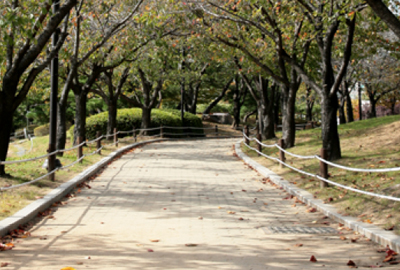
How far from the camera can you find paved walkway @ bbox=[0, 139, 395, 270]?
20.4 ft

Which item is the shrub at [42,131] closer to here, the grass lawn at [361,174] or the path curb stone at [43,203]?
the grass lawn at [361,174]

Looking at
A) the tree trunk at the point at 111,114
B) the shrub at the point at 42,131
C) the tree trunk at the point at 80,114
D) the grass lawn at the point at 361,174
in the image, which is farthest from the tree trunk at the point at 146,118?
the shrub at the point at 42,131

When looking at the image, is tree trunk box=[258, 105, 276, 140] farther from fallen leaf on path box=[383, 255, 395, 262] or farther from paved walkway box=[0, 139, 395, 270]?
fallen leaf on path box=[383, 255, 395, 262]

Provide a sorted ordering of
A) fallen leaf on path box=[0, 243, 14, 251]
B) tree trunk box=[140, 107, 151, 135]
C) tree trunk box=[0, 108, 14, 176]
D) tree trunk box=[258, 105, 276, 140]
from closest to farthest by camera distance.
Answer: fallen leaf on path box=[0, 243, 14, 251]
tree trunk box=[0, 108, 14, 176]
tree trunk box=[258, 105, 276, 140]
tree trunk box=[140, 107, 151, 135]

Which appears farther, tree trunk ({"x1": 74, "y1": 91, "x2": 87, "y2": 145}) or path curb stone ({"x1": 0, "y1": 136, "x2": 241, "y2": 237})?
tree trunk ({"x1": 74, "y1": 91, "x2": 87, "y2": 145})

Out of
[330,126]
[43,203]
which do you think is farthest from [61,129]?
Answer: [330,126]

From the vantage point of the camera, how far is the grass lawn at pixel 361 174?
867 cm

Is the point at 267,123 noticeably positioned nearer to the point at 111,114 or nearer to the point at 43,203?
the point at 111,114

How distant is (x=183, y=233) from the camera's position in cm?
788

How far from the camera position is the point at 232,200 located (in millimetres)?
11305

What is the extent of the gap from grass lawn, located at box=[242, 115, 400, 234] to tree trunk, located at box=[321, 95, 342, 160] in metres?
0.39

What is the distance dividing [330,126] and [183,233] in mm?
8472

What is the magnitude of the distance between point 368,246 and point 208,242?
2318 millimetres

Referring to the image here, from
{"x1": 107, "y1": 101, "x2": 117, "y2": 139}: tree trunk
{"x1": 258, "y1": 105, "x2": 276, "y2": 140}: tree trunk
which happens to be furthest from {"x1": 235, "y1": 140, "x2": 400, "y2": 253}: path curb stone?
{"x1": 107, "y1": 101, "x2": 117, "y2": 139}: tree trunk
